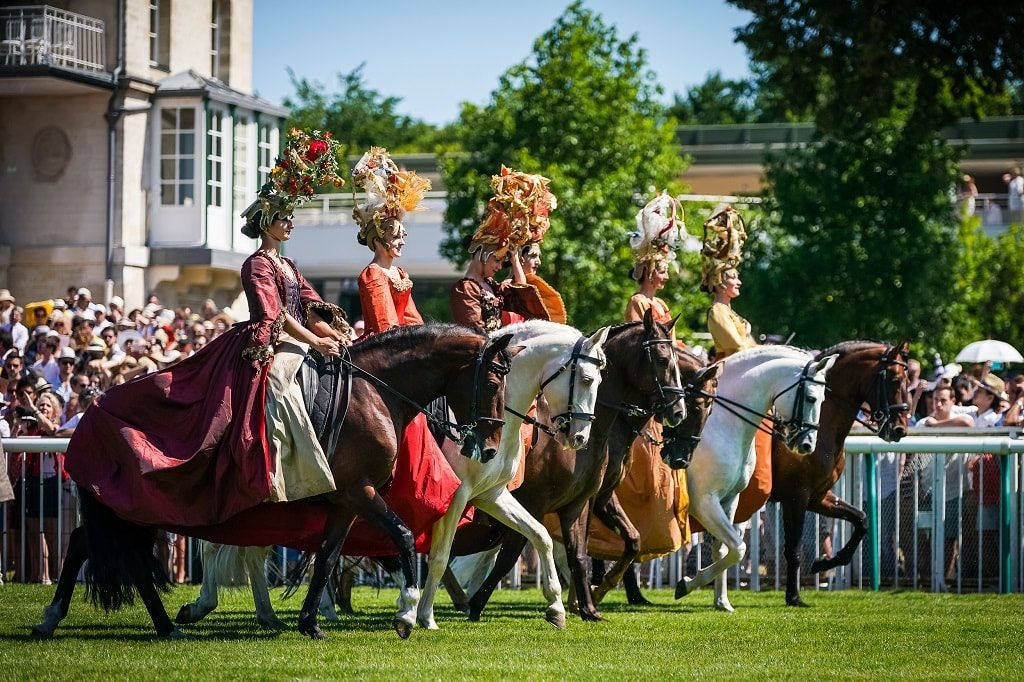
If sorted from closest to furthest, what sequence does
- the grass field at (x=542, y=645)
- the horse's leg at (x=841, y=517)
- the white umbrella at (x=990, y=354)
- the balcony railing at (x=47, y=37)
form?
1. the grass field at (x=542, y=645)
2. the horse's leg at (x=841, y=517)
3. the white umbrella at (x=990, y=354)
4. the balcony railing at (x=47, y=37)

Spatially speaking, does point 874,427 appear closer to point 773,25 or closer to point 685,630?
point 685,630

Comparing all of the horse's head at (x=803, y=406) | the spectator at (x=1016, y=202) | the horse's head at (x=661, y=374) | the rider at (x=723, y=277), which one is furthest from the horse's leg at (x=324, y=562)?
the spectator at (x=1016, y=202)

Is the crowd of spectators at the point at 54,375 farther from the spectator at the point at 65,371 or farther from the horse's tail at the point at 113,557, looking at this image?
the horse's tail at the point at 113,557

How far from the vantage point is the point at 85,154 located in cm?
3120

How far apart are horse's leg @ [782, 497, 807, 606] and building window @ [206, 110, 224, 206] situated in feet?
67.4

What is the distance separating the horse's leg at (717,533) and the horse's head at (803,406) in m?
0.70

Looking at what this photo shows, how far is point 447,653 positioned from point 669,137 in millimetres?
30468

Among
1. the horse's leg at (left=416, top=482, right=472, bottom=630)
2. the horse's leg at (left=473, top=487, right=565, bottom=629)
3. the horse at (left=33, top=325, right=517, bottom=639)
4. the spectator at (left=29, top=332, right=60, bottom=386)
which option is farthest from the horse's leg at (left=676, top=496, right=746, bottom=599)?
the spectator at (left=29, top=332, right=60, bottom=386)

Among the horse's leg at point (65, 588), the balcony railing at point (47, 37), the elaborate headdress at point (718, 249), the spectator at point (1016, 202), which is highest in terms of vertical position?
the balcony railing at point (47, 37)

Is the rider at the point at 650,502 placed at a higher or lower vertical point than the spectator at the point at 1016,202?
lower

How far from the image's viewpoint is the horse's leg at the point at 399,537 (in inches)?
400

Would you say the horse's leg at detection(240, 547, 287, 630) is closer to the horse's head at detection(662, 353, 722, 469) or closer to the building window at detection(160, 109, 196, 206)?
the horse's head at detection(662, 353, 722, 469)

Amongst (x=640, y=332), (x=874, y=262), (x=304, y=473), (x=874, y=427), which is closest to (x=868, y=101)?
(x=874, y=262)

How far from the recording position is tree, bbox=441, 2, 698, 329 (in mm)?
35531
